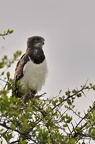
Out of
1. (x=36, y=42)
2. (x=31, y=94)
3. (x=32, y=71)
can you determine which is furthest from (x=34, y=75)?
(x=36, y=42)

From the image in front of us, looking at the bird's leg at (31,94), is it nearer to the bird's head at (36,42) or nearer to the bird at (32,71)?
the bird at (32,71)

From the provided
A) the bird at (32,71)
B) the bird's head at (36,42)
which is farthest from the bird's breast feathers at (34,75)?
the bird's head at (36,42)

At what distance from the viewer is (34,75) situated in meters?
9.70

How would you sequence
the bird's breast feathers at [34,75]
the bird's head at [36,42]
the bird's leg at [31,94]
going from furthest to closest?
the bird's head at [36,42], the bird's breast feathers at [34,75], the bird's leg at [31,94]

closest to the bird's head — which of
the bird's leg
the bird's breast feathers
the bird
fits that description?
the bird

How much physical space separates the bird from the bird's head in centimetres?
3

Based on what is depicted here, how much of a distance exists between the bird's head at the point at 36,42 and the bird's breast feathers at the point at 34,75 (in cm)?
55

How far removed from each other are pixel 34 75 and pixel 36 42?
92cm

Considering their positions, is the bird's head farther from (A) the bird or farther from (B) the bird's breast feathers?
(B) the bird's breast feathers

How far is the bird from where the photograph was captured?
9656 mm

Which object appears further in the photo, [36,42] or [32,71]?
[36,42]

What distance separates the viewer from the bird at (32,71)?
9.66 m

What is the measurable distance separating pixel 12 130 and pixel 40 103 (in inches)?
50.1

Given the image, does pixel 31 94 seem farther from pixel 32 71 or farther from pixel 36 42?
pixel 36 42
